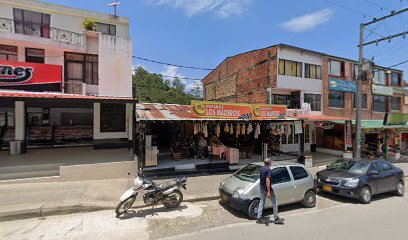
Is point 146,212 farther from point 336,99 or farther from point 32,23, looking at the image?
point 336,99

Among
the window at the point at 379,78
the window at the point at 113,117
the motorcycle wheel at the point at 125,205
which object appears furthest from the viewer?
the window at the point at 379,78

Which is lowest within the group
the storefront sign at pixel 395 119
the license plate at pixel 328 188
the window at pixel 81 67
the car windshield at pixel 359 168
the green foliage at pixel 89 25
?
the license plate at pixel 328 188

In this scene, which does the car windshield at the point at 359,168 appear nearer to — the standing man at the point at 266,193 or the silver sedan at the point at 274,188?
the silver sedan at the point at 274,188

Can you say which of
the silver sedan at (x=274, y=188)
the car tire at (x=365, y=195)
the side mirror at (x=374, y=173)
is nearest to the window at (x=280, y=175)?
the silver sedan at (x=274, y=188)

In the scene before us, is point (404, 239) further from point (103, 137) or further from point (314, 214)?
point (103, 137)

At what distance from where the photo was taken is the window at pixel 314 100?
19.5 metres

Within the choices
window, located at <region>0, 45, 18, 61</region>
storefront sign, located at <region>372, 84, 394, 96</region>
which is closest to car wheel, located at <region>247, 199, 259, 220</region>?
window, located at <region>0, 45, 18, 61</region>

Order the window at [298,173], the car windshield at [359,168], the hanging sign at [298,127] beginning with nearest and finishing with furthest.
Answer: the window at [298,173] < the car windshield at [359,168] < the hanging sign at [298,127]

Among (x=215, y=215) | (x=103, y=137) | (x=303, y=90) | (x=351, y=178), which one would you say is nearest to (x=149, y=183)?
(x=215, y=215)

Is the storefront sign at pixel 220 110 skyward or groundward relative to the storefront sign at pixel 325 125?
skyward

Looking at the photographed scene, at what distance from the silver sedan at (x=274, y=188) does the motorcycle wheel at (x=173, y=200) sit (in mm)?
1383

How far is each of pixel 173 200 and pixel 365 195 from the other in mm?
7021

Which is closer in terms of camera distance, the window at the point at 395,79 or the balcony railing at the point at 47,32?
the balcony railing at the point at 47,32

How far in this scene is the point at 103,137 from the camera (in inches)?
559
